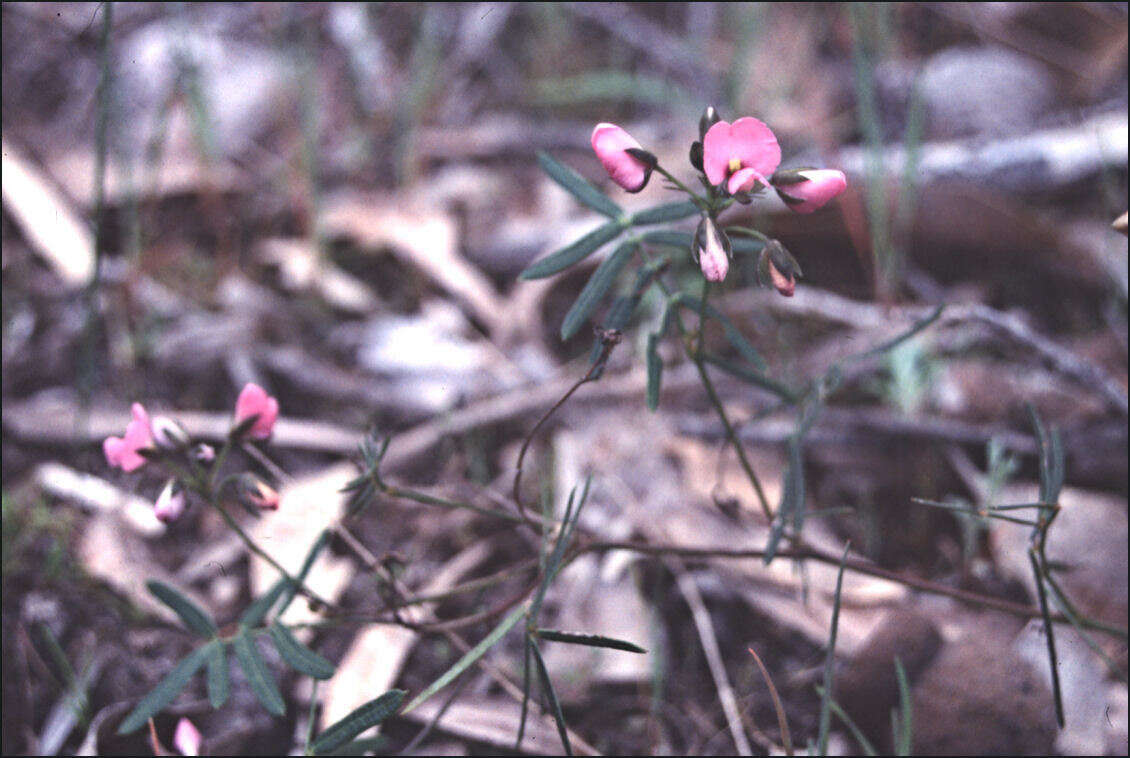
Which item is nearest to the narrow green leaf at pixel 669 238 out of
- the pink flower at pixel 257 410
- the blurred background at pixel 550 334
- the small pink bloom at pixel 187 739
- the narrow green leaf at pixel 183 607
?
the blurred background at pixel 550 334

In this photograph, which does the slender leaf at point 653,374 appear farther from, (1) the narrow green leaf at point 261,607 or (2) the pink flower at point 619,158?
(1) the narrow green leaf at point 261,607

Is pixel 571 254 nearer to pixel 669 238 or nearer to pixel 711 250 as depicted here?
pixel 669 238

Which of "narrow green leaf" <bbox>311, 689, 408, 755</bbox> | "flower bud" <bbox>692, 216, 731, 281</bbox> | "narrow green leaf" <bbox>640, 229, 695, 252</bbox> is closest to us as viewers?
"flower bud" <bbox>692, 216, 731, 281</bbox>

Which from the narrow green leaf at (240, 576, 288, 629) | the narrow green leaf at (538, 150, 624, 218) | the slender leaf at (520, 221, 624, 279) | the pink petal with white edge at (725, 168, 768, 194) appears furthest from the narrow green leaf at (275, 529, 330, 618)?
the pink petal with white edge at (725, 168, 768, 194)

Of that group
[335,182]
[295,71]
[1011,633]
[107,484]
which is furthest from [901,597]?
[295,71]

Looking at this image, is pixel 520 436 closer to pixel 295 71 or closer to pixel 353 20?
pixel 295 71

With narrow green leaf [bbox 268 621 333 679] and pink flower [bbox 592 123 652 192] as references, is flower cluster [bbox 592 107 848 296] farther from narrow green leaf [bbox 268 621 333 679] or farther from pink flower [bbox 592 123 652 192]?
narrow green leaf [bbox 268 621 333 679]
